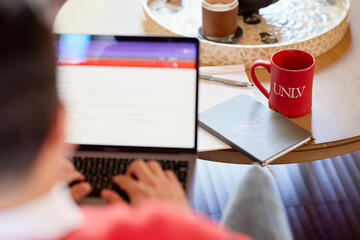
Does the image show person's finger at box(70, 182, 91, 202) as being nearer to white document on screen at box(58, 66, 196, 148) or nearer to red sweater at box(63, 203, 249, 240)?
white document on screen at box(58, 66, 196, 148)

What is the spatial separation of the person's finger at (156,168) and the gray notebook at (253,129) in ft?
0.57

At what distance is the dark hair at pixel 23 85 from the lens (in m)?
0.47

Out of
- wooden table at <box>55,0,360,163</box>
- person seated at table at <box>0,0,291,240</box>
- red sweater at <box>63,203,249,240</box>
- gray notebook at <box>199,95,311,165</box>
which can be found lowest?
wooden table at <box>55,0,360,163</box>

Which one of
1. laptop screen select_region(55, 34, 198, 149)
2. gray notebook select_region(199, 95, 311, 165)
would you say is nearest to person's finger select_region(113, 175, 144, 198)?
laptop screen select_region(55, 34, 198, 149)

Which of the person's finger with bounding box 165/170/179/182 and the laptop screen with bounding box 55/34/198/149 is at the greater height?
the laptop screen with bounding box 55/34/198/149

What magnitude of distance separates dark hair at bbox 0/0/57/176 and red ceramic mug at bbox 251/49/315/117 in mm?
672

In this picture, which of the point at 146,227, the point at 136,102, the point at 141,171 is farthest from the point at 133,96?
the point at 146,227

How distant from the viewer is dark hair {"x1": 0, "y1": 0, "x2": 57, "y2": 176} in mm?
466

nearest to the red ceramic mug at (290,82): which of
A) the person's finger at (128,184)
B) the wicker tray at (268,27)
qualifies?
the wicker tray at (268,27)

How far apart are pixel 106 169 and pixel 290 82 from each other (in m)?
0.44

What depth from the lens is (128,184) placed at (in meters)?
0.97

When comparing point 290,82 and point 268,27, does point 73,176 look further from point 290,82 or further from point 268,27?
point 268,27

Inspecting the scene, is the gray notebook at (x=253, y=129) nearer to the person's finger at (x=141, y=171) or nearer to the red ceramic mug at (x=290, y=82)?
the red ceramic mug at (x=290, y=82)

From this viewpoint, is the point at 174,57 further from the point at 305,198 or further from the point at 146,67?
the point at 305,198
